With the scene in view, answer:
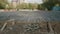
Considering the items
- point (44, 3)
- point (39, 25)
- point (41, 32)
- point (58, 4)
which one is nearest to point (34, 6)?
point (44, 3)

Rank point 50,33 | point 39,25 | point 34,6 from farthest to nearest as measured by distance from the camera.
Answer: point 34,6 → point 39,25 → point 50,33

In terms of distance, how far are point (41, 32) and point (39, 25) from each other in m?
0.20

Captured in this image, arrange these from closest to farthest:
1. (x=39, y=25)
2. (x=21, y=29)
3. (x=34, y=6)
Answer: (x=21, y=29) < (x=39, y=25) < (x=34, y=6)

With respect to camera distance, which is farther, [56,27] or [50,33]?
[56,27]

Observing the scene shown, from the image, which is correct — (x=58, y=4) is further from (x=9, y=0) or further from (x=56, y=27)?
(x=56, y=27)

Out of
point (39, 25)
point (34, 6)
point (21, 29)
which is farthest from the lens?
point (34, 6)

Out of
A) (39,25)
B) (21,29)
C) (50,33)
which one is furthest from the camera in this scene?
(39,25)

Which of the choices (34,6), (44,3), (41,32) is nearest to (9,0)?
(34,6)

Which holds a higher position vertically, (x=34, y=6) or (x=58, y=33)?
(x=34, y=6)

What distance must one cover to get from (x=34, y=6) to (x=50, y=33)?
1.79 meters

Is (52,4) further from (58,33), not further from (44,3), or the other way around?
(58,33)

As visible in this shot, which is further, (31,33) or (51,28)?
(51,28)

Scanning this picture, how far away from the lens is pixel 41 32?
1.28 m

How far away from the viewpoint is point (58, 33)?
4.14 ft
